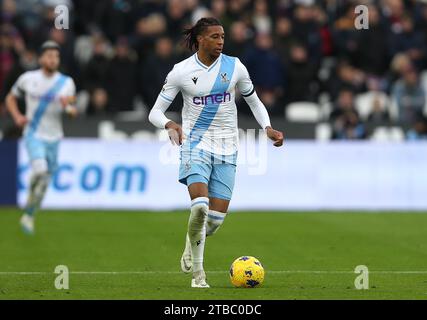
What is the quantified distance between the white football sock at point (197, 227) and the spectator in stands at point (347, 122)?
40.4 ft

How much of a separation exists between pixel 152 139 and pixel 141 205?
1.44 m

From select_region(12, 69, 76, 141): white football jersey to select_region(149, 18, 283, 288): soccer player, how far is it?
7.38 m

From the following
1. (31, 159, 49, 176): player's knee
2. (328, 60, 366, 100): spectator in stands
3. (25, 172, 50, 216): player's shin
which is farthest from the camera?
(328, 60, 366, 100): spectator in stands

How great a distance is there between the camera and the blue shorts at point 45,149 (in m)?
19.3

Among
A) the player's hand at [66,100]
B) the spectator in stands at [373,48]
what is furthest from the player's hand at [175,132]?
the spectator in stands at [373,48]

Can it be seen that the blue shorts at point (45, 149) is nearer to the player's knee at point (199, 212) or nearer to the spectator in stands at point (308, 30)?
the player's knee at point (199, 212)

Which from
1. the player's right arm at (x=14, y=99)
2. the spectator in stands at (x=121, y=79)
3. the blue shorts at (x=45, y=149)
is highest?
the spectator in stands at (x=121, y=79)

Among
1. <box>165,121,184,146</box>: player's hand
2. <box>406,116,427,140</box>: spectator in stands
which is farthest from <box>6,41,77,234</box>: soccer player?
<box>406,116,427,140</box>: spectator in stands

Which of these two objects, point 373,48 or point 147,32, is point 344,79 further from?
point 147,32

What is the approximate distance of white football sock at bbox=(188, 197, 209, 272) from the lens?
11906 millimetres

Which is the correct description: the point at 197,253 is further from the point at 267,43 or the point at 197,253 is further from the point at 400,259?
the point at 267,43

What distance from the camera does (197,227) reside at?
12.1 meters

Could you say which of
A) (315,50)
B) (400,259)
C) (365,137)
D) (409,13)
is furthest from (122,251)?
(409,13)

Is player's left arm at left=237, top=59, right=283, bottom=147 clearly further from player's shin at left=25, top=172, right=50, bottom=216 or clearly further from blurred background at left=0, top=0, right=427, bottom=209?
blurred background at left=0, top=0, right=427, bottom=209
